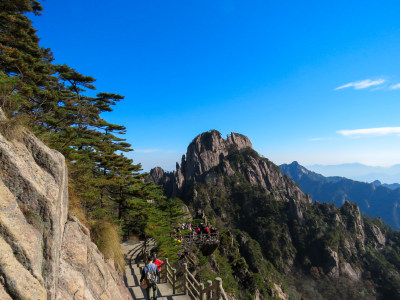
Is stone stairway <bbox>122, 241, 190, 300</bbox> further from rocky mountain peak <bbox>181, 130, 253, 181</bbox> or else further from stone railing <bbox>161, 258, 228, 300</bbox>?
rocky mountain peak <bbox>181, 130, 253, 181</bbox>

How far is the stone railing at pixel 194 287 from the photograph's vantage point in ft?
26.4

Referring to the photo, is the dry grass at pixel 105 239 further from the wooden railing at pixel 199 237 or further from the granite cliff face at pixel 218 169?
the granite cliff face at pixel 218 169

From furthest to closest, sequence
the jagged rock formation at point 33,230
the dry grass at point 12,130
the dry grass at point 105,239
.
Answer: the dry grass at point 105,239 < the dry grass at point 12,130 < the jagged rock formation at point 33,230

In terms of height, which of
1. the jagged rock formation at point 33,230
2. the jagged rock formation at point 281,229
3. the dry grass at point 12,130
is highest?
the dry grass at point 12,130

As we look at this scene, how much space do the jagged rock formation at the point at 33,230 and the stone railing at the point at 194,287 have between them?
4020 millimetres

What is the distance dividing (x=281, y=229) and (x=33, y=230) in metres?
94.6

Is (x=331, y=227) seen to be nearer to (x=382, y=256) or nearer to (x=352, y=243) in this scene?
(x=352, y=243)

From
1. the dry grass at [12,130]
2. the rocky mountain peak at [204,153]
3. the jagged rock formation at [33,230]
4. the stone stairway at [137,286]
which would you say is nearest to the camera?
the jagged rock formation at [33,230]

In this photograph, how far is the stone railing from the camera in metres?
8.05

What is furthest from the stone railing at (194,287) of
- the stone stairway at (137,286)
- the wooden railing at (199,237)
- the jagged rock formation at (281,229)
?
the jagged rock formation at (281,229)

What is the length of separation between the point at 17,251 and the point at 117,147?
14512 millimetres

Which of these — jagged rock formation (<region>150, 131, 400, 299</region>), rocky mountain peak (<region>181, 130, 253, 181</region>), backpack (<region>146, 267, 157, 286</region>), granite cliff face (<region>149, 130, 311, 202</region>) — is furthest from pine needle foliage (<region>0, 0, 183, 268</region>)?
rocky mountain peak (<region>181, 130, 253, 181</region>)

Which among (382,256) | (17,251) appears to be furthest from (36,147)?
(382,256)

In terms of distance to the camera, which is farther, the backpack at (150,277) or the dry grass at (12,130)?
the backpack at (150,277)
